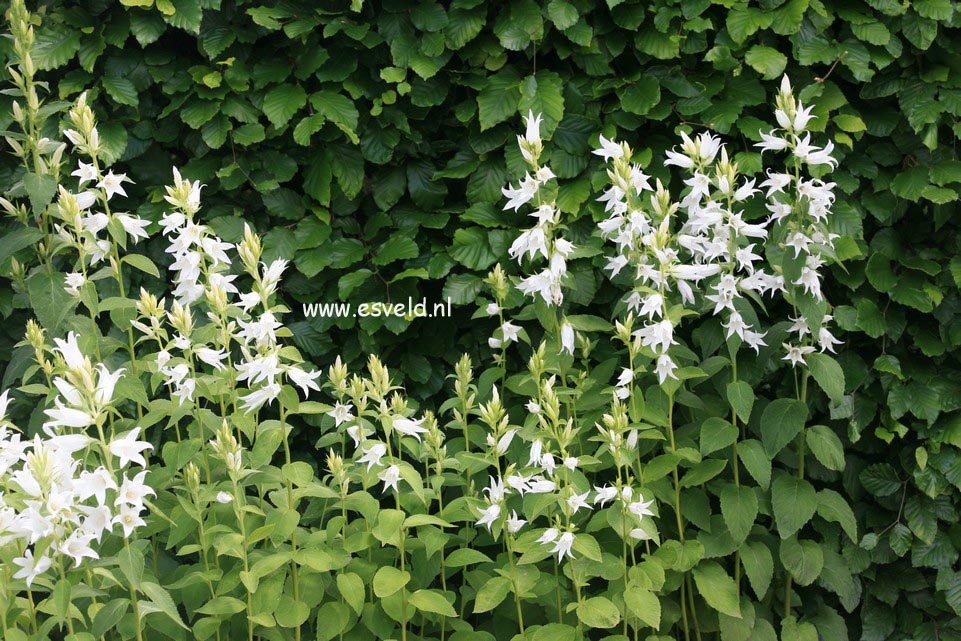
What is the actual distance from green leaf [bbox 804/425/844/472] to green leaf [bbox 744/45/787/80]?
1.19 metres

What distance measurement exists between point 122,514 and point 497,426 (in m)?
0.95

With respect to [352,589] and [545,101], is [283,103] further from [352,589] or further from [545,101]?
[352,589]

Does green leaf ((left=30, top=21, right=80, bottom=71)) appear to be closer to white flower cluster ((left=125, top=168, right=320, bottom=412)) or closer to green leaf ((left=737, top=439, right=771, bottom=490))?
white flower cluster ((left=125, top=168, right=320, bottom=412))

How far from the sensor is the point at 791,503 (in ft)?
8.62

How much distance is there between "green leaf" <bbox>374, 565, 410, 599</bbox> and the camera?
216 centimetres

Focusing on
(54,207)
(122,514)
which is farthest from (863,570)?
(54,207)

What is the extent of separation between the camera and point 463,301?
313 centimetres

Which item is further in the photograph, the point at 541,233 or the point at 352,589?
the point at 541,233

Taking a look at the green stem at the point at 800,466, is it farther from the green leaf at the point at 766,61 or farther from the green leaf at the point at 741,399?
the green leaf at the point at 766,61

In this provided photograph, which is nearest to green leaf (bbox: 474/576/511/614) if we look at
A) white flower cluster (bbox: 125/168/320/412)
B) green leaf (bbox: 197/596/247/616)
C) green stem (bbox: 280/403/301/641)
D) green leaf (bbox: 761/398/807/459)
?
green stem (bbox: 280/403/301/641)

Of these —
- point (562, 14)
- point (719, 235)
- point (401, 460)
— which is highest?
point (562, 14)

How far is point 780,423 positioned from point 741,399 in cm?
19

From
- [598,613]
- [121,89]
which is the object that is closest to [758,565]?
[598,613]

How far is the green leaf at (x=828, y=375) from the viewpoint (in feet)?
8.40
